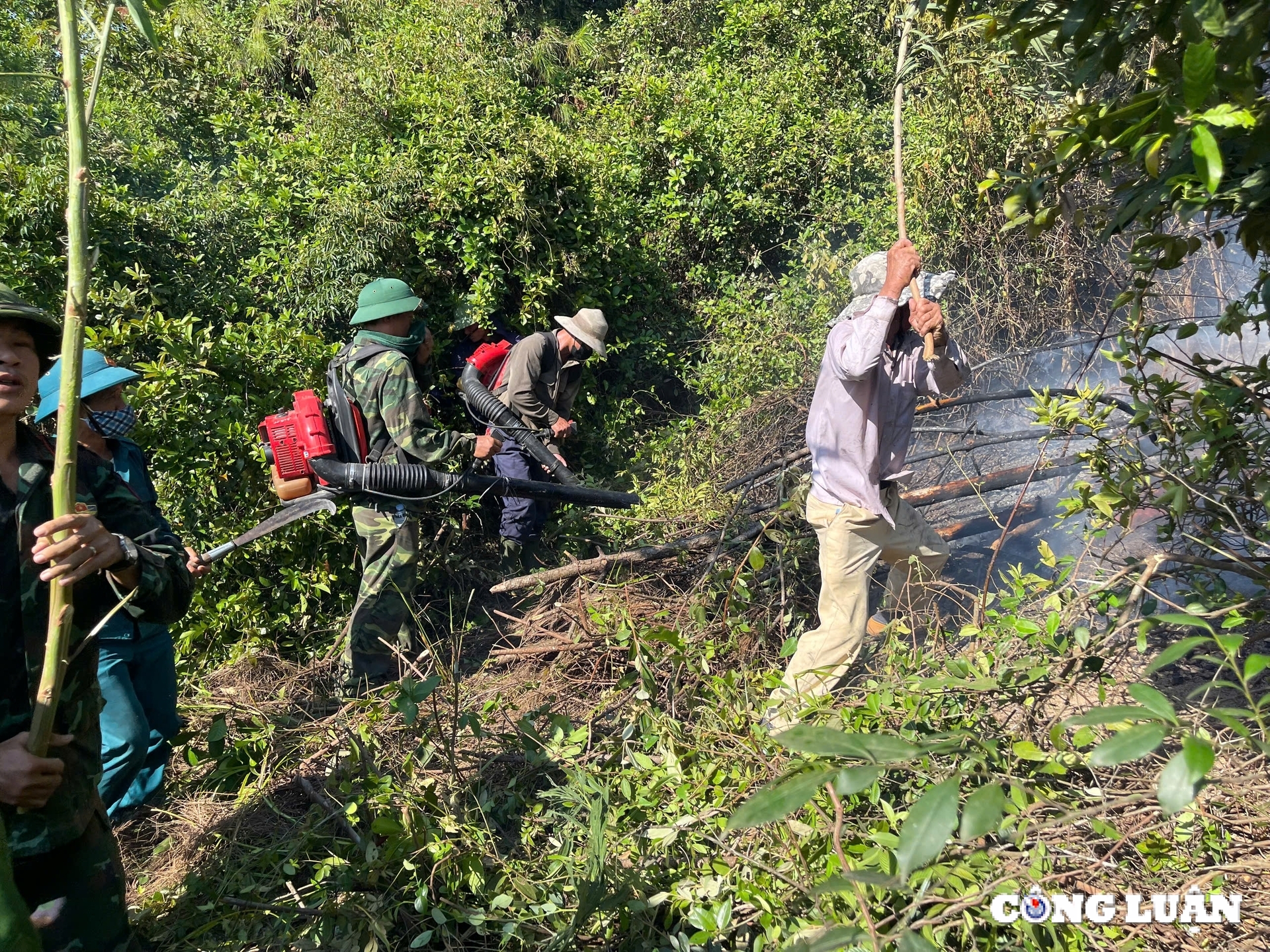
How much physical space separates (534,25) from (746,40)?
3.11 meters

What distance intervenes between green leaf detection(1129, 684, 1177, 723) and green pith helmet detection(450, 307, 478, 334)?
17.4 feet

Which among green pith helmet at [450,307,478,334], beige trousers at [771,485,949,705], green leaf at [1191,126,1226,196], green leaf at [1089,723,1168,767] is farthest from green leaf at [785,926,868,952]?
green pith helmet at [450,307,478,334]

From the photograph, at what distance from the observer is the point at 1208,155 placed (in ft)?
4.42

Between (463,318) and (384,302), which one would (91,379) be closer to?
(384,302)

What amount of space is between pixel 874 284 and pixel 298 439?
263 centimetres

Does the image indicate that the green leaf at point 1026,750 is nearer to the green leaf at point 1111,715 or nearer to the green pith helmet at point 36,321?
the green leaf at point 1111,715

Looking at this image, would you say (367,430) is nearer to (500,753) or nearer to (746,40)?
Result: (500,753)

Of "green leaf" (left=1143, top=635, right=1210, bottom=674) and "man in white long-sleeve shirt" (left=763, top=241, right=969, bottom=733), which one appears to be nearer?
"green leaf" (left=1143, top=635, right=1210, bottom=674)

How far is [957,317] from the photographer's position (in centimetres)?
657

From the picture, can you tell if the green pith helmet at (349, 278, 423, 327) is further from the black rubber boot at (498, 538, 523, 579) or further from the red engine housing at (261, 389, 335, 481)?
the black rubber boot at (498, 538, 523, 579)

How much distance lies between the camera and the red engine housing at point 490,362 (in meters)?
5.50

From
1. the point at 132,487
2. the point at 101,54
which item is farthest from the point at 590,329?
the point at 101,54

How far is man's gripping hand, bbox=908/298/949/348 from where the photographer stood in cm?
310

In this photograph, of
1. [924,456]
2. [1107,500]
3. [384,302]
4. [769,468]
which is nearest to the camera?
[1107,500]
